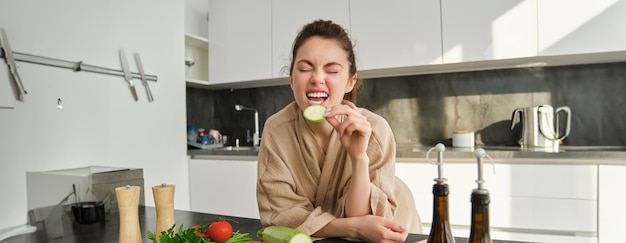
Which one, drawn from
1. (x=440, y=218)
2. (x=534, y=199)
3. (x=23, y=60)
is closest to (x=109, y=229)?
(x=23, y=60)

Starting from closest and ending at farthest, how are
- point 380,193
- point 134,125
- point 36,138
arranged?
point 380,193 → point 36,138 → point 134,125

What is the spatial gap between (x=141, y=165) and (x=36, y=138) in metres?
0.66

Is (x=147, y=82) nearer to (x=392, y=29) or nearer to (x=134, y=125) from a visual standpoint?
(x=134, y=125)

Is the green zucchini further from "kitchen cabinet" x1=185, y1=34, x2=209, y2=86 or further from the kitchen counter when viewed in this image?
"kitchen cabinet" x1=185, y1=34, x2=209, y2=86

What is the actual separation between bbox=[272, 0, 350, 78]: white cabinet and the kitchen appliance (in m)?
1.28

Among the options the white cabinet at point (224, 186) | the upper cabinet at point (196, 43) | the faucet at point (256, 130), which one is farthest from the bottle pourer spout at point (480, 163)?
the faucet at point (256, 130)

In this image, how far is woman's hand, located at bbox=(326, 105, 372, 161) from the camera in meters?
0.96

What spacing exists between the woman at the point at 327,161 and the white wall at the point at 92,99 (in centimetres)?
117

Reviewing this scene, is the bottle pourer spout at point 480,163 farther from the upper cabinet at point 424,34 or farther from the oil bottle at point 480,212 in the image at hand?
the upper cabinet at point 424,34

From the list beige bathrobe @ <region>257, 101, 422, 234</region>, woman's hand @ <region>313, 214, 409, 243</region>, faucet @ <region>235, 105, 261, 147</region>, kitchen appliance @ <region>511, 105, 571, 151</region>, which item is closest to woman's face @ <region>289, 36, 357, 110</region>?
beige bathrobe @ <region>257, 101, 422, 234</region>

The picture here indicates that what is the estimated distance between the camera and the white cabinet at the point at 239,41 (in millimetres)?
2982

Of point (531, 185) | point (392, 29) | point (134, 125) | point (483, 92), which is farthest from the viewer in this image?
point (483, 92)

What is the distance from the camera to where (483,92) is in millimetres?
2775

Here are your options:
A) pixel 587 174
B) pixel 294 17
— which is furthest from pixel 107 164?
pixel 587 174
